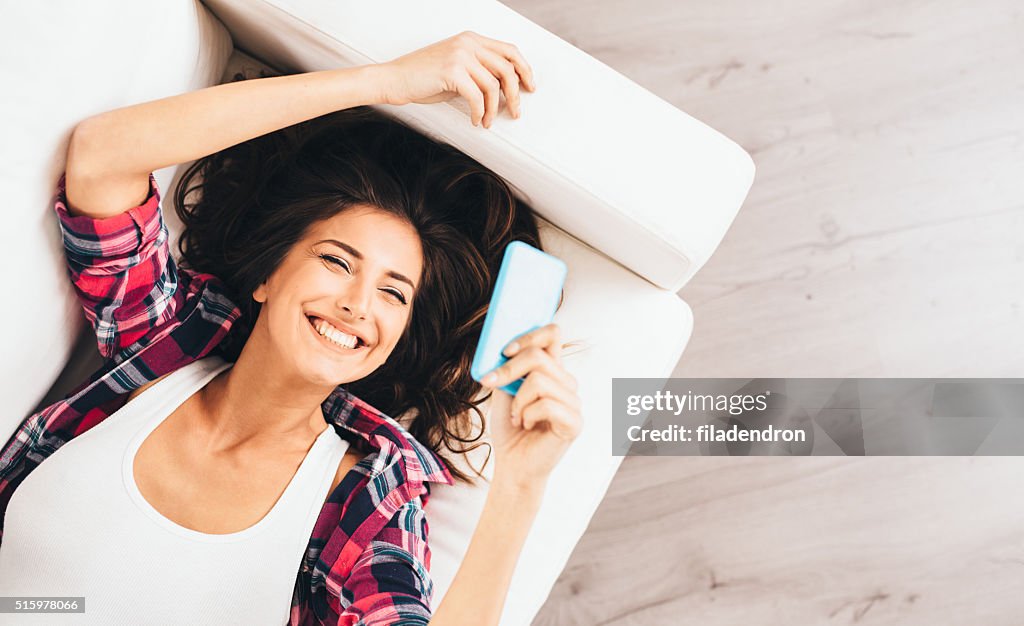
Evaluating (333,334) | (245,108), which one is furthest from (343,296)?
(245,108)

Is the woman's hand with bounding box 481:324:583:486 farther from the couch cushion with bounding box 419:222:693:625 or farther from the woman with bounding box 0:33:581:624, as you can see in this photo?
the couch cushion with bounding box 419:222:693:625

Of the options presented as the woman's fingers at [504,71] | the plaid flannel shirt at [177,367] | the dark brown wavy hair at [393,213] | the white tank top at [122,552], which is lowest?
the white tank top at [122,552]

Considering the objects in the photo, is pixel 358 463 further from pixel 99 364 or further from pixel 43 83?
pixel 43 83

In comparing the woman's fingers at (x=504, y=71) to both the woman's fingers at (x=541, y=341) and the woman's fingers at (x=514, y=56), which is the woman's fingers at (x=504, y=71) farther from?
the woman's fingers at (x=541, y=341)

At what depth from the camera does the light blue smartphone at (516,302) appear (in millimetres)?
831

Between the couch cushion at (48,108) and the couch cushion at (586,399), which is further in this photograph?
the couch cushion at (586,399)

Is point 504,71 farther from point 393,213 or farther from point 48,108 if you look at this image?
point 48,108

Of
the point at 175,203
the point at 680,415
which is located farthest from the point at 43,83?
the point at 680,415

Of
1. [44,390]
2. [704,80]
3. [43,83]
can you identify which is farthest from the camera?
[704,80]

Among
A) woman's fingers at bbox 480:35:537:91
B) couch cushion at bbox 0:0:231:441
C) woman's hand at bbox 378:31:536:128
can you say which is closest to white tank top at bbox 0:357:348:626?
couch cushion at bbox 0:0:231:441

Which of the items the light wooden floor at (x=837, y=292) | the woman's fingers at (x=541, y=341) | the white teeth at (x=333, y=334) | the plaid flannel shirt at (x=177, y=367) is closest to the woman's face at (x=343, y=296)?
the white teeth at (x=333, y=334)

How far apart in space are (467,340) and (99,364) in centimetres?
56

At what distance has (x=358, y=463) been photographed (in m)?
1.14

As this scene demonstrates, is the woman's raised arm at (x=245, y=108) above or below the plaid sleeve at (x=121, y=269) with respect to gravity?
above
